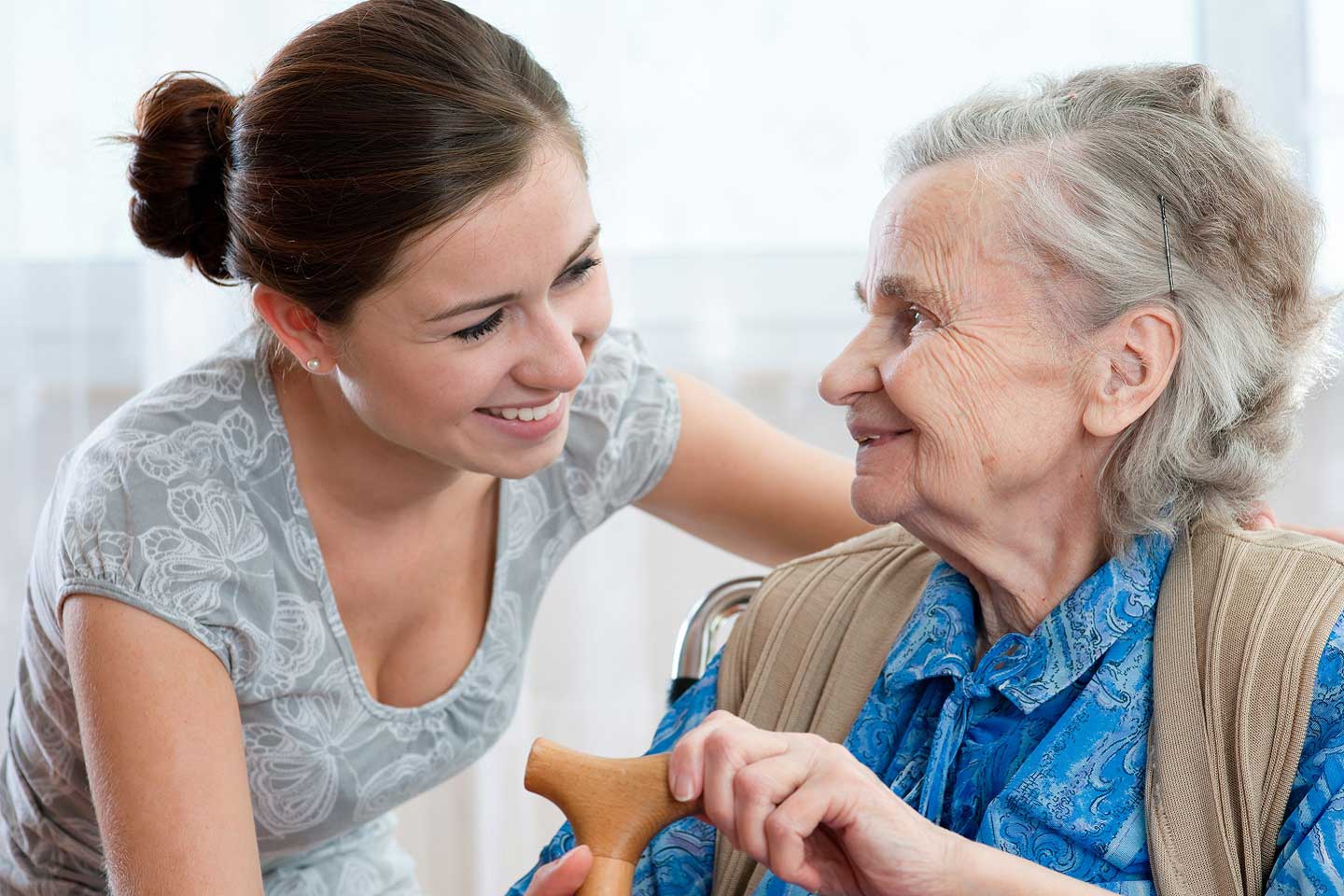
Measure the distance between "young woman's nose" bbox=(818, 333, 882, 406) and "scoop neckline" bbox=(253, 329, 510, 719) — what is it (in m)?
0.55

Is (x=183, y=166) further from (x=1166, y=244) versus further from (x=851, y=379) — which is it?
(x=1166, y=244)

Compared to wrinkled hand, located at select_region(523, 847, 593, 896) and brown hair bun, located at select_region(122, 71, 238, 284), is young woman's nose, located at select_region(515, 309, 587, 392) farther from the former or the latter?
wrinkled hand, located at select_region(523, 847, 593, 896)

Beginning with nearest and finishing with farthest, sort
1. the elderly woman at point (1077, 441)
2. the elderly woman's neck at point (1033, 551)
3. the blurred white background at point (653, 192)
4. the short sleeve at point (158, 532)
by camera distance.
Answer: the elderly woman at point (1077, 441)
the elderly woman's neck at point (1033, 551)
the short sleeve at point (158, 532)
the blurred white background at point (653, 192)

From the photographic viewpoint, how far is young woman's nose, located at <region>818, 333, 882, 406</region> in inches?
46.3

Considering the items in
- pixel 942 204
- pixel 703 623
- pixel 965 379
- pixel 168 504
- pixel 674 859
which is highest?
pixel 942 204

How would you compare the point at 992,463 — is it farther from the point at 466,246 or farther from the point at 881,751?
the point at 466,246

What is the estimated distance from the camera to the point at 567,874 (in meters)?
0.99

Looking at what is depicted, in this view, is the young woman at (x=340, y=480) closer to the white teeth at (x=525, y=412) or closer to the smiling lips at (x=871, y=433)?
the white teeth at (x=525, y=412)

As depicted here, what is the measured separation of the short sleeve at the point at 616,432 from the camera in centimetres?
159

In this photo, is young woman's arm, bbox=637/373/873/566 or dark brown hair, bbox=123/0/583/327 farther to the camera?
young woman's arm, bbox=637/373/873/566

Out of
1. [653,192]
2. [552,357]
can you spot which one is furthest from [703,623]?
[653,192]

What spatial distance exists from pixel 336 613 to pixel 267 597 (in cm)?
9

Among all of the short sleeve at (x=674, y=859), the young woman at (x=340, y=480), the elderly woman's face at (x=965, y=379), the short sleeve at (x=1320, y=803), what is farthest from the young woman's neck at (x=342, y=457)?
the short sleeve at (x=1320, y=803)

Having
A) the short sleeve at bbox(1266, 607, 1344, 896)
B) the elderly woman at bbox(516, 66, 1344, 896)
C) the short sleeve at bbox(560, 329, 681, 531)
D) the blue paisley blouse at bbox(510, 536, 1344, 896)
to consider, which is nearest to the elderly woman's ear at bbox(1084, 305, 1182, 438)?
the elderly woman at bbox(516, 66, 1344, 896)
